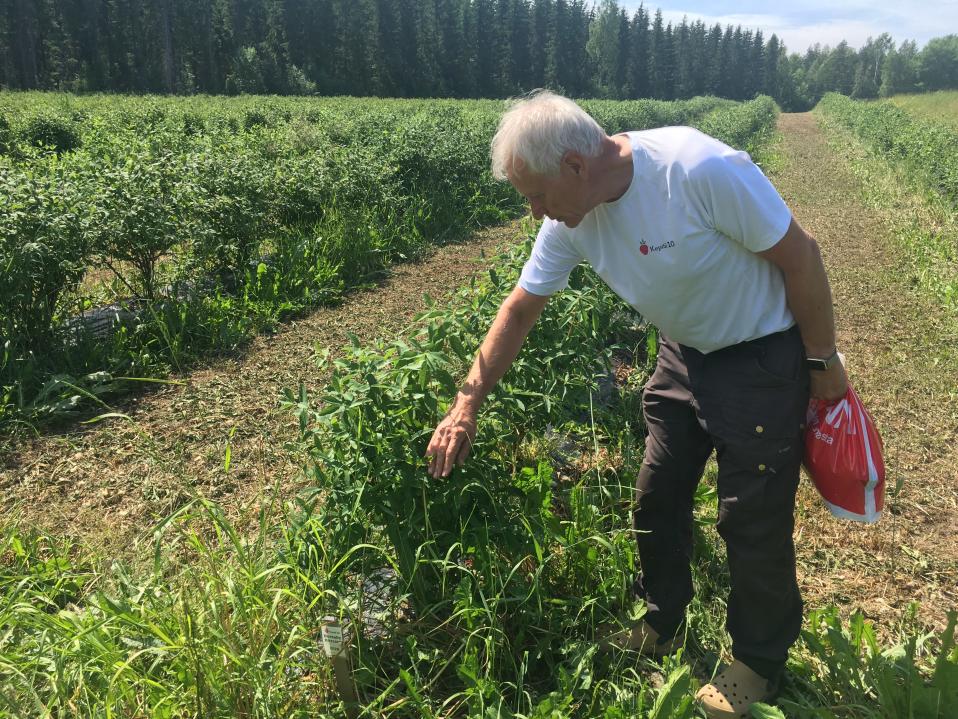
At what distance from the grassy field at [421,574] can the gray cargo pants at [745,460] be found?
243mm

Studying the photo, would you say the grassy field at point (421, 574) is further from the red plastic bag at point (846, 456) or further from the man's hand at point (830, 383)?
the man's hand at point (830, 383)

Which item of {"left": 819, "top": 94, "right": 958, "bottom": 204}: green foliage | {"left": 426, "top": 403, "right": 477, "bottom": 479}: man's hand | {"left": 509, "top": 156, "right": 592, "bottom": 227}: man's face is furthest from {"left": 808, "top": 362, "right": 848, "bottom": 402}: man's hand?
{"left": 819, "top": 94, "right": 958, "bottom": 204}: green foliage

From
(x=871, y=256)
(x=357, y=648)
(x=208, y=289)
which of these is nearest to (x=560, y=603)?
(x=357, y=648)

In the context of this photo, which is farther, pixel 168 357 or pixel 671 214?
pixel 168 357

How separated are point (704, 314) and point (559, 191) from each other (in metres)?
0.53

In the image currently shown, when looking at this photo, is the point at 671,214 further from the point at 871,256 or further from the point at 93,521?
the point at 871,256

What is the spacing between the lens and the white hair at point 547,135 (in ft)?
5.13

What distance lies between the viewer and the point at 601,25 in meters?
78.1

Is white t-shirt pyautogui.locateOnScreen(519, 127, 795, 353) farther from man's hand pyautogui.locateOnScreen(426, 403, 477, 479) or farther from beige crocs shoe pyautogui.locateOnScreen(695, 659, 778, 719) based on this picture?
beige crocs shoe pyautogui.locateOnScreen(695, 659, 778, 719)

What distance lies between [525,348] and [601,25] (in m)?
86.9

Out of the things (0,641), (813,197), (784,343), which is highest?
(784,343)

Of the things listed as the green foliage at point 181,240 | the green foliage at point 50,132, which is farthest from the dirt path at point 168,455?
the green foliage at point 50,132

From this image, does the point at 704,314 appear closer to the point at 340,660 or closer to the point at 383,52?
the point at 340,660

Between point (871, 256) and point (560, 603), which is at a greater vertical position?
point (560, 603)
